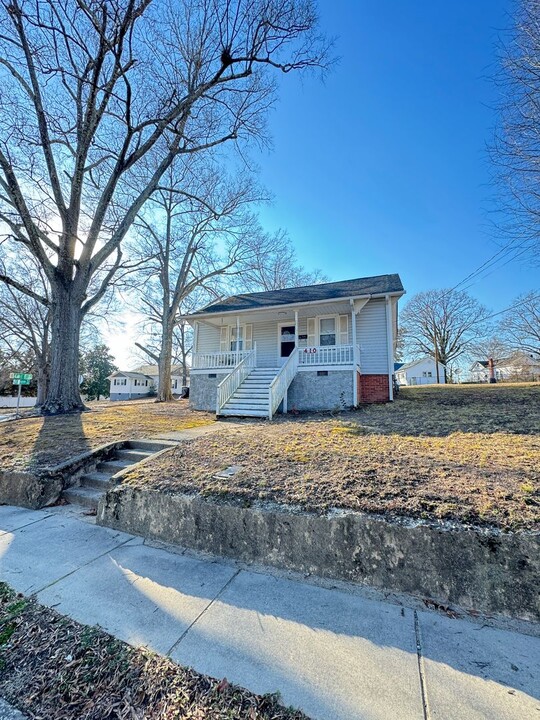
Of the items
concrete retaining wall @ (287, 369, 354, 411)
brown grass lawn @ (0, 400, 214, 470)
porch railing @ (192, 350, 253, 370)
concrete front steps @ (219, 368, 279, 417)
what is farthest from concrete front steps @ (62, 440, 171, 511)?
porch railing @ (192, 350, 253, 370)

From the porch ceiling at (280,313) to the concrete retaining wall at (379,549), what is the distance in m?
9.34

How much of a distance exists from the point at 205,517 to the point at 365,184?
1303 centimetres

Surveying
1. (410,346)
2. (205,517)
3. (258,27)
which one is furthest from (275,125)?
(410,346)

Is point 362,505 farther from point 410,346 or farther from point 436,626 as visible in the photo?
point 410,346

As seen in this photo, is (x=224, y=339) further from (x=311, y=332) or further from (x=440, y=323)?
(x=440, y=323)

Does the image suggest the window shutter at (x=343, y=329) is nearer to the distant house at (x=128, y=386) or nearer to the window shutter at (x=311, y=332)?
the window shutter at (x=311, y=332)

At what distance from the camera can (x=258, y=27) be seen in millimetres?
8070

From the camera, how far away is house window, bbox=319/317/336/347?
13.0 metres

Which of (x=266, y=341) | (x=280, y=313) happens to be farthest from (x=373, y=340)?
(x=266, y=341)

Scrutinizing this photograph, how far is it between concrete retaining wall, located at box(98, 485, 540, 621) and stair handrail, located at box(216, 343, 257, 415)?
6.63 metres

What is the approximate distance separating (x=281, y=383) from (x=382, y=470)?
22.3ft

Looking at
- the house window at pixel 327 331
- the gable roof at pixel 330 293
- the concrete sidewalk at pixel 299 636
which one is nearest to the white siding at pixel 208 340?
the gable roof at pixel 330 293

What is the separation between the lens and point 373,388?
11.8 metres

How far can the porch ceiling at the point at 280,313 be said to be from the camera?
11870 millimetres
